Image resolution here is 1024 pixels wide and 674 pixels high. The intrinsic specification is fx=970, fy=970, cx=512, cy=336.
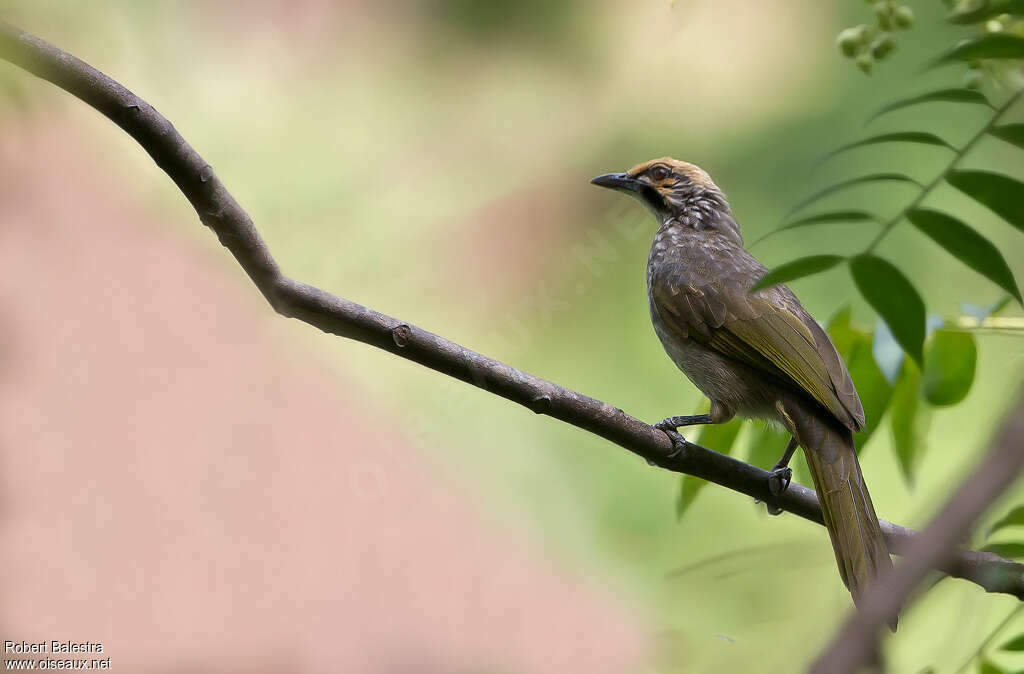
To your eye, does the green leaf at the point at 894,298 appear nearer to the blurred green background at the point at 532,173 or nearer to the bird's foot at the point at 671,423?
the bird's foot at the point at 671,423

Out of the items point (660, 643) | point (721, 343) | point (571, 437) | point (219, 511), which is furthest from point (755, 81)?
point (660, 643)

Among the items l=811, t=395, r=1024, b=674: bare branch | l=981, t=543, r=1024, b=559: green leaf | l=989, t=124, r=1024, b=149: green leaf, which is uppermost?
l=989, t=124, r=1024, b=149: green leaf

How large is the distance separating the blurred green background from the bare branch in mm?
4096

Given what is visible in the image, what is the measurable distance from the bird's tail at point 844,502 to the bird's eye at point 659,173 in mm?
1500

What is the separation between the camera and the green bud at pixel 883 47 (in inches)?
93.0

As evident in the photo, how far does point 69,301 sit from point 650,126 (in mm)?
3535

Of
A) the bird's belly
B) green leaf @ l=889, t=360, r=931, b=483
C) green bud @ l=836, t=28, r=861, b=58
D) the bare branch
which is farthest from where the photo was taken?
the bird's belly

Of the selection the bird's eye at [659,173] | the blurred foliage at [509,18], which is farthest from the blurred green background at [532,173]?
the bird's eye at [659,173]

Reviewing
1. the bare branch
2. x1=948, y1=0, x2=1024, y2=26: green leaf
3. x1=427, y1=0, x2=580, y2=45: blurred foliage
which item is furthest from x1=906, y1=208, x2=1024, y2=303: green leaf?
x1=427, y1=0, x2=580, y2=45: blurred foliage

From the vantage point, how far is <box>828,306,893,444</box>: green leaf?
103 inches

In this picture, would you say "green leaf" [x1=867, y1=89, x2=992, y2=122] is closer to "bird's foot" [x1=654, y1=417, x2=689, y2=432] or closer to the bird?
the bird

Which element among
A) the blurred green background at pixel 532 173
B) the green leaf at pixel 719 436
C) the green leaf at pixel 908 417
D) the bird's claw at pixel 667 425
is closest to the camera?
the green leaf at pixel 908 417

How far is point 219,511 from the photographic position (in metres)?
4.75

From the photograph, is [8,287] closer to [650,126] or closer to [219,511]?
[219,511]
